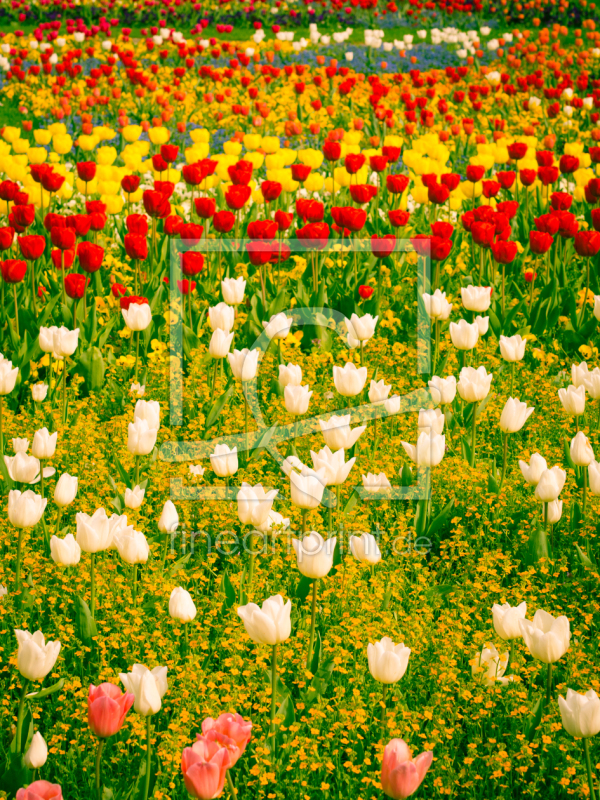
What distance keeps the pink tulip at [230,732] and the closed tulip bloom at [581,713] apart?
0.73 metres

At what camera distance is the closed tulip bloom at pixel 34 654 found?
2.11m

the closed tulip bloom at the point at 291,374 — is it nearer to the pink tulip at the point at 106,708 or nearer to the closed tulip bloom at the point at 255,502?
the closed tulip bloom at the point at 255,502

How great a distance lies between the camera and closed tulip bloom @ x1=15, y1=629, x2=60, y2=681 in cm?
211

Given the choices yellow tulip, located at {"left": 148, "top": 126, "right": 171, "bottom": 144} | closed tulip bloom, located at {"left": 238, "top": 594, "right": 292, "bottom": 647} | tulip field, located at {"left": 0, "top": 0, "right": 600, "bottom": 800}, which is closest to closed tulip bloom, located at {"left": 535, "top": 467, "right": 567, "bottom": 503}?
tulip field, located at {"left": 0, "top": 0, "right": 600, "bottom": 800}

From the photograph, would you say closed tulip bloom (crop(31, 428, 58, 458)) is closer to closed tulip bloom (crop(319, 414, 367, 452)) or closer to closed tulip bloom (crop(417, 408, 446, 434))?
closed tulip bloom (crop(319, 414, 367, 452))

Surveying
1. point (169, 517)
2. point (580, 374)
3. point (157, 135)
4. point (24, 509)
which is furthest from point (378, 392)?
point (157, 135)

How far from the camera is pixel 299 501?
2.60 m

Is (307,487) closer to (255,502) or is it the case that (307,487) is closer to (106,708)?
(255,502)

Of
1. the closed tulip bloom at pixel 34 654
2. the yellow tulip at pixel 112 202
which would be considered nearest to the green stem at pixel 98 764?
the closed tulip bloom at pixel 34 654

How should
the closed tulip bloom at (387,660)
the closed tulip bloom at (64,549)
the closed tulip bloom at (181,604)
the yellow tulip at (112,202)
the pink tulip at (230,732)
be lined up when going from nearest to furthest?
the pink tulip at (230,732)
the closed tulip bloom at (387,660)
the closed tulip bloom at (181,604)
the closed tulip bloom at (64,549)
the yellow tulip at (112,202)

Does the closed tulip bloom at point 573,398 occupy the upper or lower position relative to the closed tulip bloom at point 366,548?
upper

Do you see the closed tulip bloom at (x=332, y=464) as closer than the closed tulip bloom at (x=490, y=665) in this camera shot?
No

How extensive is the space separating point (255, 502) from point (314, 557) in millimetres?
436

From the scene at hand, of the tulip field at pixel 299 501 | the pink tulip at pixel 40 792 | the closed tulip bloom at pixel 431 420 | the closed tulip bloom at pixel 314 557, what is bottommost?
the tulip field at pixel 299 501
